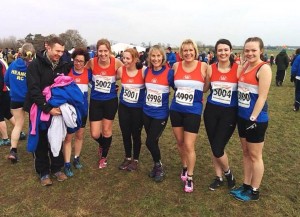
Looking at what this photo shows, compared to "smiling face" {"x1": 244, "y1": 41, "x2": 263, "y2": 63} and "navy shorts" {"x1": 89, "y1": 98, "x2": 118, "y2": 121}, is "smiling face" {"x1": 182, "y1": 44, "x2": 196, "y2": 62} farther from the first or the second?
"navy shorts" {"x1": 89, "y1": 98, "x2": 118, "y2": 121}

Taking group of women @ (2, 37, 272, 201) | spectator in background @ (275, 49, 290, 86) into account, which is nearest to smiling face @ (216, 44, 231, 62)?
group of women @ (2, 37, 272, 201)

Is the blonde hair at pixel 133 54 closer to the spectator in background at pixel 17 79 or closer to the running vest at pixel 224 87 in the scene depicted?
the running vest at pixel 224 87

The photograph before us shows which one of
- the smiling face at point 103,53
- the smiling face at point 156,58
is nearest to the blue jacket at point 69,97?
the smiling face at point 103,53

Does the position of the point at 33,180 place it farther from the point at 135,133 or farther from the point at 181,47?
the point at 181,47

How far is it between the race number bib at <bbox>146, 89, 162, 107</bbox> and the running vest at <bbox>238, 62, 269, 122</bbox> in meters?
1.06

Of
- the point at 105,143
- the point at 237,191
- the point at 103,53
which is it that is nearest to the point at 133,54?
the point at 103,53

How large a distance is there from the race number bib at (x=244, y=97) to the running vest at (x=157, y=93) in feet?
3.23

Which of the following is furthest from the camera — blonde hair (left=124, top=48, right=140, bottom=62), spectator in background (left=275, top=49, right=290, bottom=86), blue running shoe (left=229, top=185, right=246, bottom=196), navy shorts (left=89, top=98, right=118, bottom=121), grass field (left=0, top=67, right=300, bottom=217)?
spectator in background (left=275, top=49, right=290, bottom=86)

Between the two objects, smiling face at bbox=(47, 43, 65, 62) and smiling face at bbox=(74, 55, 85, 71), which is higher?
smiling face at bbox=(47, 43, 65, 62)

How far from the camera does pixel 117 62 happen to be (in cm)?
440

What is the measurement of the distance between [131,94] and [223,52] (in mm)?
1430

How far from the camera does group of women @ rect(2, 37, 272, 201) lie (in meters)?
3.37

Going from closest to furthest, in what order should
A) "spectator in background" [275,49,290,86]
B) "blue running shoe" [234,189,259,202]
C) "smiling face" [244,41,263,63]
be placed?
"smiling face" [244,41,263,63], "blue running shoe" [234,189,259,202], "spectator in background" [275,49,290,86]

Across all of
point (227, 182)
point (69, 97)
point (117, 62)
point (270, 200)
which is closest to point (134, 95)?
point (117, 62)
